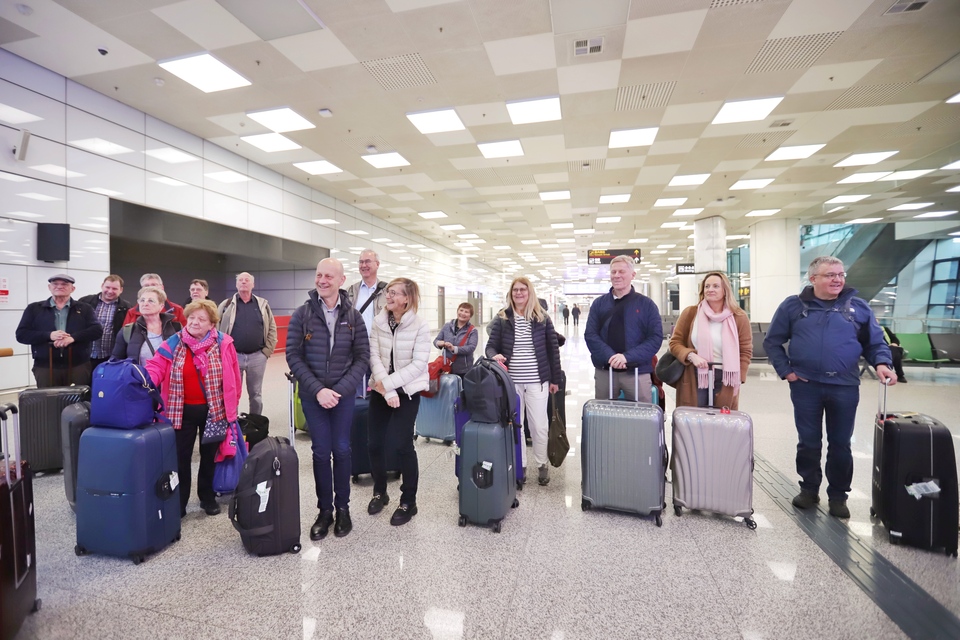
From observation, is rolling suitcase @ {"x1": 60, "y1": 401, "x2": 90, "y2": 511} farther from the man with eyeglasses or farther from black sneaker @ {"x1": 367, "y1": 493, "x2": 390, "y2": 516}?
the man with eyeglasses

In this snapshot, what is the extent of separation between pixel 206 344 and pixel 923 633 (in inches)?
157

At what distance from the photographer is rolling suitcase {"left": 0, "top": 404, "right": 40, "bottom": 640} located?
67.2 inches

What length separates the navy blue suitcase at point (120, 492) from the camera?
232 centimetres

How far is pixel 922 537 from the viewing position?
2.44 meters

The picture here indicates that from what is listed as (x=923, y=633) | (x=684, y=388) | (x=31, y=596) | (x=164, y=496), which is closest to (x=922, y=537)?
(x=923, y=633)

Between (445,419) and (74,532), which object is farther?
(445,419)

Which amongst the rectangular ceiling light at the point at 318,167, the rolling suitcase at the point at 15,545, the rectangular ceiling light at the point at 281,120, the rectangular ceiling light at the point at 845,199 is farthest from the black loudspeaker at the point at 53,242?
the rectangular ceiling light at the point at 845,199

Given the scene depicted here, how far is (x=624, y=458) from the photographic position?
2861mm

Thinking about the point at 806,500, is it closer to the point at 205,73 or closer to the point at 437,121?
the point at 437,121

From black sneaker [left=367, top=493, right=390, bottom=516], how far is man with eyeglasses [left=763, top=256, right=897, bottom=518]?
290 centimetres

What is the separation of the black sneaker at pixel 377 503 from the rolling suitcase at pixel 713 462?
202 cm

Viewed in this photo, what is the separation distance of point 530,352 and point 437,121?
597 cm

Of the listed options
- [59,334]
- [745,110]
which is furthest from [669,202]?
[59,334]

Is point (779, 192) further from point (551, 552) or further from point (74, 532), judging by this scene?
point (74, 532)
